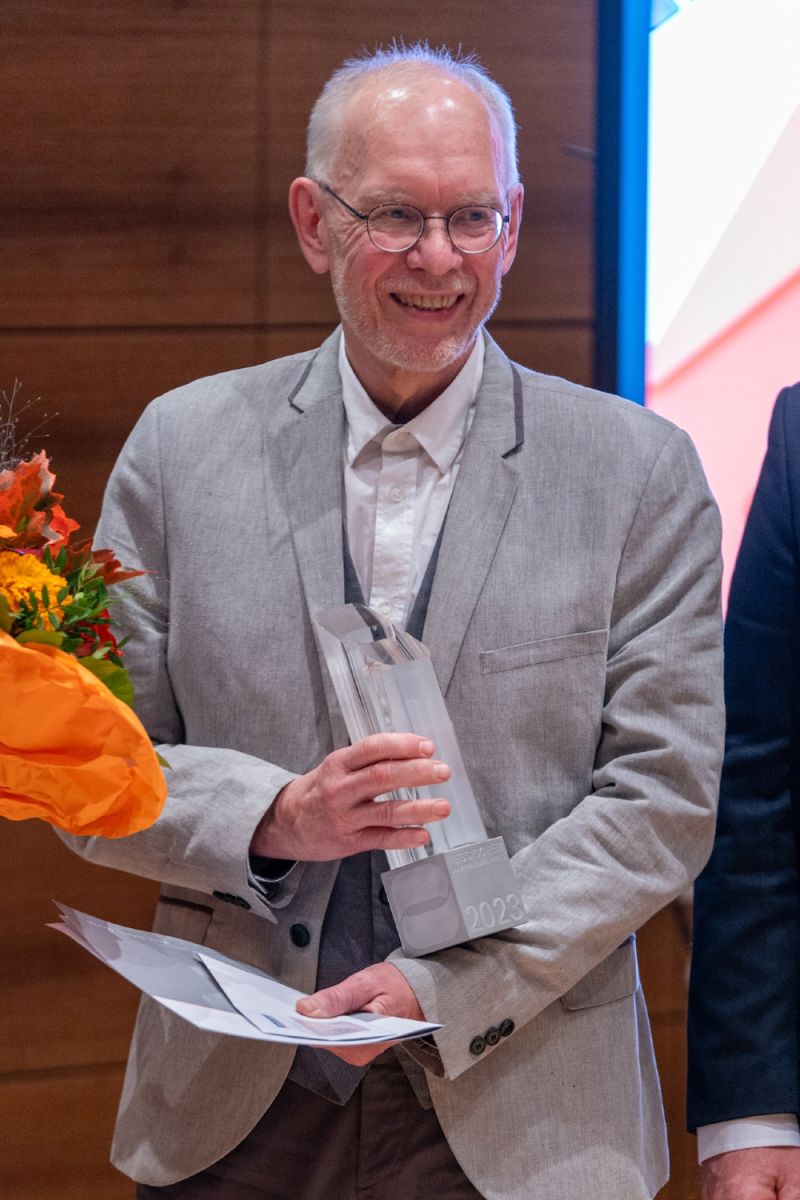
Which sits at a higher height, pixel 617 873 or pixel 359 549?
pixel 359 549

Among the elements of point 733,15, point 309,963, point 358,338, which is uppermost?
point 733,15

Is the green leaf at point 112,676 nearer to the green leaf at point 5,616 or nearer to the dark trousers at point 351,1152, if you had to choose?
the green leaf at point 5,616

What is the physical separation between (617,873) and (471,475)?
1.78ft

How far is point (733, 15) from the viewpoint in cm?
267

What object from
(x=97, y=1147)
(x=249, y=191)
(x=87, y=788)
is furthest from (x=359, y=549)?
(x=97, y=1147)

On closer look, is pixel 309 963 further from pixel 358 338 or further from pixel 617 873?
pixel 358 338

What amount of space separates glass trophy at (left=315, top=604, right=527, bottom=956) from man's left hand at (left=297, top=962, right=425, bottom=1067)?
0.16 ft

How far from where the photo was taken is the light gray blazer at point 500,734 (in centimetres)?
168

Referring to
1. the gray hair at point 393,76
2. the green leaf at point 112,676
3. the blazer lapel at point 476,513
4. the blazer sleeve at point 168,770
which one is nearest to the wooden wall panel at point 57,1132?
the blazer sleeve at point 168,770

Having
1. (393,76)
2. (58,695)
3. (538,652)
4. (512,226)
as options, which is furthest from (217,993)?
(393,76)

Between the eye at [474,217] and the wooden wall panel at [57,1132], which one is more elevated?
the eye at [474,217]

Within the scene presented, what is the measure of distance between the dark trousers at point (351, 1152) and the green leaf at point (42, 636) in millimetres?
707

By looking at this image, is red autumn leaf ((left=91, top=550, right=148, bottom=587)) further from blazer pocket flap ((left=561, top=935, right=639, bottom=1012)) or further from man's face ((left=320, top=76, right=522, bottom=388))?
blazer pocket flap ((left=561, top=935, right=639, bottom=1012))

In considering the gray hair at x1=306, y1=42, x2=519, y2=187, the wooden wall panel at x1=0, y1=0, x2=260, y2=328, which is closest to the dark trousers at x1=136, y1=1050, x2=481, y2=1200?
the gray hair at x1=306, y1=42, x2=519, y2=187
